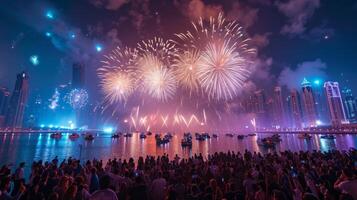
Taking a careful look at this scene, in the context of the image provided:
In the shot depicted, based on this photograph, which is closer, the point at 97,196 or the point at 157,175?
the point at 97,196

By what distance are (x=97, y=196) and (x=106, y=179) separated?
49cm

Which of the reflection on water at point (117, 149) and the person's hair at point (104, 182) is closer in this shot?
the person's hair at point (104, 182)

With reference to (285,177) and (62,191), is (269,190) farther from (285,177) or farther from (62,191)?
(62,191)

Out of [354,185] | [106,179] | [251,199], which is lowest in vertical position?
[251,199]

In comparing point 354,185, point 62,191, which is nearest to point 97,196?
point 62,191

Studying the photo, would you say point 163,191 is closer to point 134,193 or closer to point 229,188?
point 134,193

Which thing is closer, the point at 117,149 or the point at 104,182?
the point at 104,182

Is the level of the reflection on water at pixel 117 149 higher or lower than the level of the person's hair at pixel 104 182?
higher

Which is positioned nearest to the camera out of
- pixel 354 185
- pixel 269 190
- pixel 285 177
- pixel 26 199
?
pixel 354 185

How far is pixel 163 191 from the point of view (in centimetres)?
905

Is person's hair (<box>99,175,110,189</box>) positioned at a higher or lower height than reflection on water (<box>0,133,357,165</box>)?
lower

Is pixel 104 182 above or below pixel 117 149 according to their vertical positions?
below

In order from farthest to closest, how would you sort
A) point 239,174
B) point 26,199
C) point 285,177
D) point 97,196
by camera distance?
point 239,174 < point 285,177 < point 26,199 < point 97,196

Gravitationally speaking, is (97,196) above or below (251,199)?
Result: above
